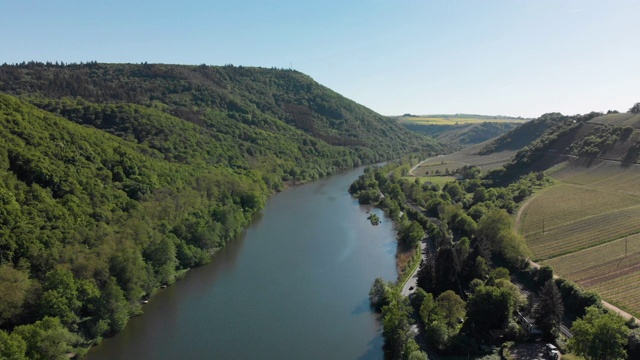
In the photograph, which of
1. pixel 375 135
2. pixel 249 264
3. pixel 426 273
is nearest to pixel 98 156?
pixel 249 264

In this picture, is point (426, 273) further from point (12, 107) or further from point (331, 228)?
point (12, 107)

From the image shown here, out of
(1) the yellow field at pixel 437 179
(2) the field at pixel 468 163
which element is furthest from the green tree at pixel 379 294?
(2) the field at pixel 468 163

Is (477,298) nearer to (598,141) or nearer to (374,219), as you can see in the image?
(374,219)

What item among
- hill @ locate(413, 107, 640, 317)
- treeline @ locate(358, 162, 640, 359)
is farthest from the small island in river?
hill @ locate(413, 107, 640, 317)

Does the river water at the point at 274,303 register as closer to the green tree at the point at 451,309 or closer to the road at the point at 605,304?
the green tree at the point at 451,309

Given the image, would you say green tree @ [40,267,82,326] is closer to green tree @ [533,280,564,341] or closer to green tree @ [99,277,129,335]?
green tree @ [99,277,129,335]
